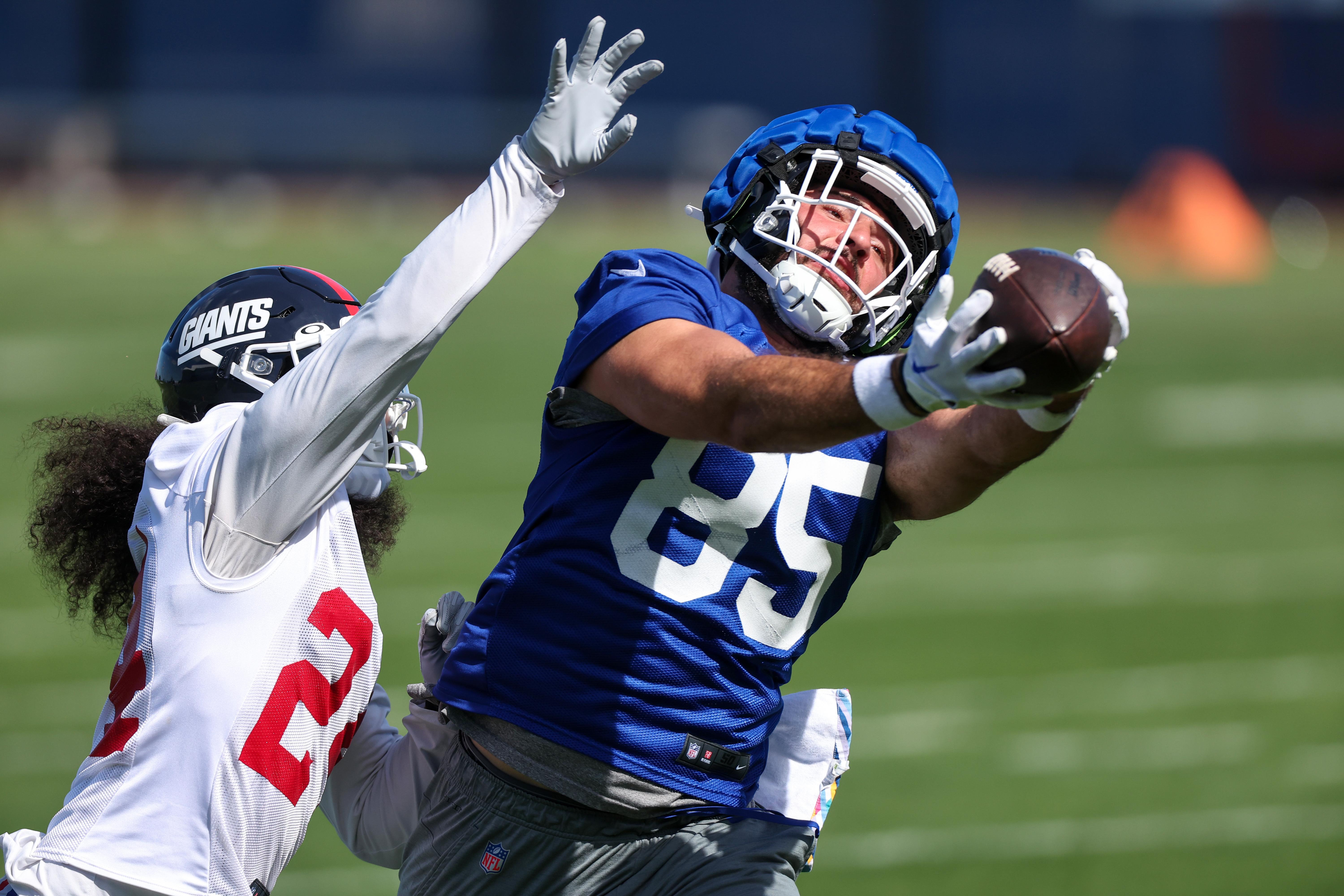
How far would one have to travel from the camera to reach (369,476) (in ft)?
9.37

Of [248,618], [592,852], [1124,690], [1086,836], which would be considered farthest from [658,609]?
[1124,690]

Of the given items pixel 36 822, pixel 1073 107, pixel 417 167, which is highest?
pixel 1073 107

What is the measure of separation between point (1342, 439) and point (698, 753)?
12567 mm

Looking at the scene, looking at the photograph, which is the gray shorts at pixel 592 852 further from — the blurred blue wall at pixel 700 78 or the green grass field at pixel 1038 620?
the blurred blue wall at pixel 700 78

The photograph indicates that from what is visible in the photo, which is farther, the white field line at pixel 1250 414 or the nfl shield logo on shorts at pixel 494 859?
the white field line at pixel 1250 414

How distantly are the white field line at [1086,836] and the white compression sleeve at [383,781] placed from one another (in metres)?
2.50

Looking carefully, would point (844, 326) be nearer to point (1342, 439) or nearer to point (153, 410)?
point (153, 410)

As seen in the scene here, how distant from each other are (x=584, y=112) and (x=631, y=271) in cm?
27

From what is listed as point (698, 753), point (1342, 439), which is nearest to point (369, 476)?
point (698, 753)

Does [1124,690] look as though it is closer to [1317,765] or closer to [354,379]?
[1317,765]

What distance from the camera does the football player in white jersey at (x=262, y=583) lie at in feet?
7.84

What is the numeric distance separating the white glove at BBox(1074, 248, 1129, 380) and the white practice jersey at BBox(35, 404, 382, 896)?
4.31 feet

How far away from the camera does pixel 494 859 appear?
8.72 ft

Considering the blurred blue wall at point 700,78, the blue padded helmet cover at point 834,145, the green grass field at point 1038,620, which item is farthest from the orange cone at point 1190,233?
the blue padded helmet cover at point 834,145
